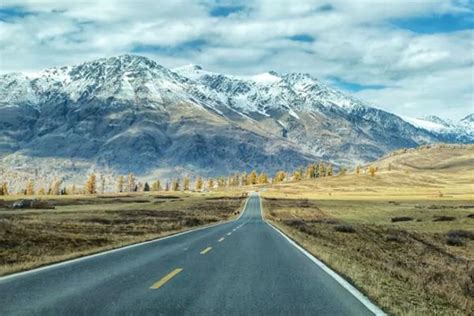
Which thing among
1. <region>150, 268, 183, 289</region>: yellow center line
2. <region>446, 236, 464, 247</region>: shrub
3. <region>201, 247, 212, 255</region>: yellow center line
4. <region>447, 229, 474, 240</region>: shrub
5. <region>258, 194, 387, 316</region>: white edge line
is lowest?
<region>446, 236, 464, 247</region>: shrub

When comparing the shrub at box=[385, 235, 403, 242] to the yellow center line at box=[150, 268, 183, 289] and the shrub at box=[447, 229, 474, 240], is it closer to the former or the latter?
the shrub at box=[447, 229, 474, 240]

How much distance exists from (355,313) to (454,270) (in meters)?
10.9

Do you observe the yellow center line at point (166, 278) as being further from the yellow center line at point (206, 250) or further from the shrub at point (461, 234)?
the shrub at point (461, 234)

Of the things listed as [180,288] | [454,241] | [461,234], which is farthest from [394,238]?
[180,288]

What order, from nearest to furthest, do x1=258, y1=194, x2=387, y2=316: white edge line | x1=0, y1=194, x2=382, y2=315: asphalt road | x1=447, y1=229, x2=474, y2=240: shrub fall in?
1. x1=0, y1=194, x2=382, y2=315: asphalt road
2. x1=258, y1=194, x2=387, y2=316: white edge line
3. x1=447, y1=229, x2=474, y2=240: shrub

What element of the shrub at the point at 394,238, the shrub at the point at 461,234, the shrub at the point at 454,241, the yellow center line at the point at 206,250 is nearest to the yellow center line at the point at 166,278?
the yellow center line at the point at 206,250

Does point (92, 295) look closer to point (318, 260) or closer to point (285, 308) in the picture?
point (285, 308)

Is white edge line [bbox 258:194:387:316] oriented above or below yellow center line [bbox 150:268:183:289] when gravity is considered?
above

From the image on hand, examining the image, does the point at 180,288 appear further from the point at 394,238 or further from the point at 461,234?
the point at 461,234

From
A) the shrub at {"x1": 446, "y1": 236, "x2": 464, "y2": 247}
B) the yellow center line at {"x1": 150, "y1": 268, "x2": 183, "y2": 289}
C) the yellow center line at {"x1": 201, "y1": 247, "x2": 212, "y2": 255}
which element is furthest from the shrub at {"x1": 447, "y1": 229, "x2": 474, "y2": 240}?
the yellow center line at {"x1": 150, "y1": 268, "x2": 183, "y2": 289}

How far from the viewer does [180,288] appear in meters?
13.3

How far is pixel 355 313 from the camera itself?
10805 mm

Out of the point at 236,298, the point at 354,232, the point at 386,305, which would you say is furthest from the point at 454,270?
the point at 354,232

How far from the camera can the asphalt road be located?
11.0m
